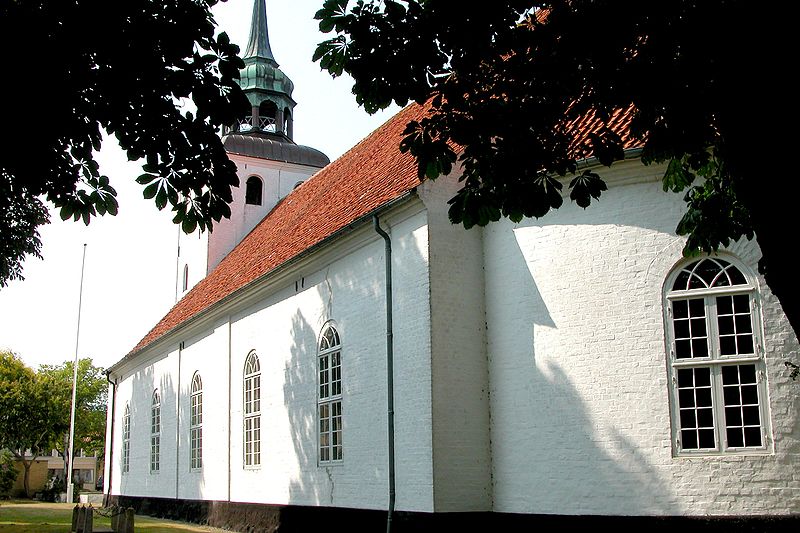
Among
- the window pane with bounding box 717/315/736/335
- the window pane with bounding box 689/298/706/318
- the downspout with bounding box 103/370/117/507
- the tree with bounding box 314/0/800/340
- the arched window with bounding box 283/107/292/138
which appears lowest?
the downspout with bounding box 103/370/117/507

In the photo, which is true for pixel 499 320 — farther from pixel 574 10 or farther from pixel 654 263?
pixel 574 10

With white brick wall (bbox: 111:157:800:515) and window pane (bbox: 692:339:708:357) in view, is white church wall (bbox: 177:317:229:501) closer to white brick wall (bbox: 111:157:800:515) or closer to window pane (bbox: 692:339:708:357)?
white brick wall (bbox: 111:157:800:515)

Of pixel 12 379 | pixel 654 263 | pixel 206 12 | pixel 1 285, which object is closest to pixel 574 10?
pixel 206 12

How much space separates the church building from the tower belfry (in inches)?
509

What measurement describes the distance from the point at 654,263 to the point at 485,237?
10.4 ft

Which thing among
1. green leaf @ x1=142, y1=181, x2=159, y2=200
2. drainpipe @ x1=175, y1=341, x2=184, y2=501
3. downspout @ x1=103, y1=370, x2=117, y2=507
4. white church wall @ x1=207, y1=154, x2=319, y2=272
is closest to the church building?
drainpipe @ x1=175, y1=341, x2=184, y2=501

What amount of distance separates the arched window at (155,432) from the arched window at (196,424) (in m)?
3.92

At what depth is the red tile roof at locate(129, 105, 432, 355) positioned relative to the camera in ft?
56.7

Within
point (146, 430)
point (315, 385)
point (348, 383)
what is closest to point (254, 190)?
point (146, 430)

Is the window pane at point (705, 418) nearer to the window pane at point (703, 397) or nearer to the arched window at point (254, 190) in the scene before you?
the window pane at point (703, 397)

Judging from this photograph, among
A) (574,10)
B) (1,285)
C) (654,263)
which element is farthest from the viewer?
(1,285)

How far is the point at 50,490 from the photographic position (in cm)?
5075

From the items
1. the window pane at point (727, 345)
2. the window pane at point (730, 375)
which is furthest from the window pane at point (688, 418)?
the window pane at point (727, 345)

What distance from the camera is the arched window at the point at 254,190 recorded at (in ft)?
102
